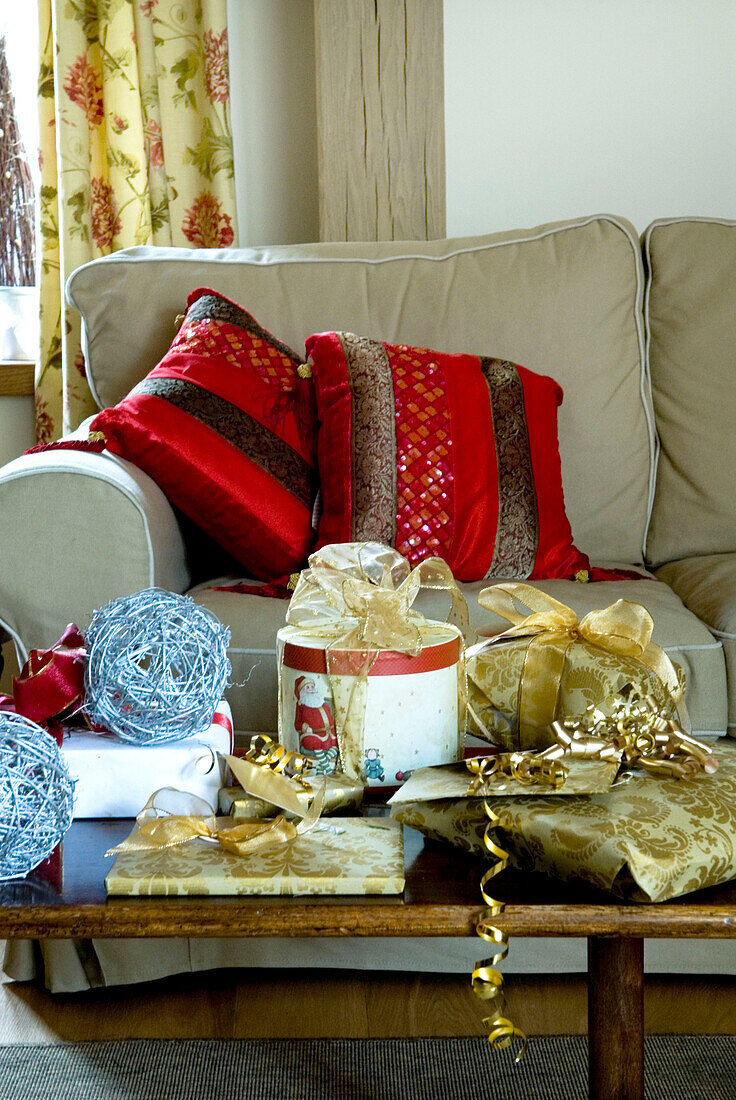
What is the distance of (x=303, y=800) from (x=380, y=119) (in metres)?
1.89

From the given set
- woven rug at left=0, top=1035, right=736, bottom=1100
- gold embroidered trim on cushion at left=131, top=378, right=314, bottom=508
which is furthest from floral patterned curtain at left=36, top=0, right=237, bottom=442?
woven rug at left=0, top=1035, right=736, bottom=1100

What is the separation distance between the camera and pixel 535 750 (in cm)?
80

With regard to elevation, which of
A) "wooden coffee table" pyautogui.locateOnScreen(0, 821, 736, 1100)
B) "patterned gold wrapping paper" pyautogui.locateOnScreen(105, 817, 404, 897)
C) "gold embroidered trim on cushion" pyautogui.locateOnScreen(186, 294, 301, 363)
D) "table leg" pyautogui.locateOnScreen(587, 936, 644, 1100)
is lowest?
"table leg" pyautogui.locateOnScreen(587, 936, 644, 1100)

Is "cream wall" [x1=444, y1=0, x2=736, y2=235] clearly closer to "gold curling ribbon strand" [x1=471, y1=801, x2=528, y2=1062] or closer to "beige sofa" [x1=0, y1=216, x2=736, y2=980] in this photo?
"beige sofa" [x1=0, y1=216, x2=736, y2=980]

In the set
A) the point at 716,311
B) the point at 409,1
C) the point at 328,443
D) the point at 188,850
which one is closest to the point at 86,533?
the point at 328,443

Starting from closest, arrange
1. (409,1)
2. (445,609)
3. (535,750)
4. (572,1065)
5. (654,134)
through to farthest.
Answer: (535,750) → (572,1065) → (445,609) → (409,1) → (654,134)

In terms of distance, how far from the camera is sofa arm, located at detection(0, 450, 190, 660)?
124cm

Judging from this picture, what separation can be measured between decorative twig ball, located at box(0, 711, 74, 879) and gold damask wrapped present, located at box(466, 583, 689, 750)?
334mm

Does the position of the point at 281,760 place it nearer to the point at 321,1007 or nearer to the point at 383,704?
the point at 383,704

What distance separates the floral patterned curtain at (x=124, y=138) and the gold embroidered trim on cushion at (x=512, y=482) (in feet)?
3.15

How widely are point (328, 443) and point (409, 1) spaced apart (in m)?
1.21

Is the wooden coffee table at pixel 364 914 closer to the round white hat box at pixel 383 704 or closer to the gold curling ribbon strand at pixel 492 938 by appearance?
the gold curling ribbon strand at pixel 492 938

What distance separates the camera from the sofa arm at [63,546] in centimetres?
124

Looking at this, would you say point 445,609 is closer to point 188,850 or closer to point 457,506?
point 457,506
